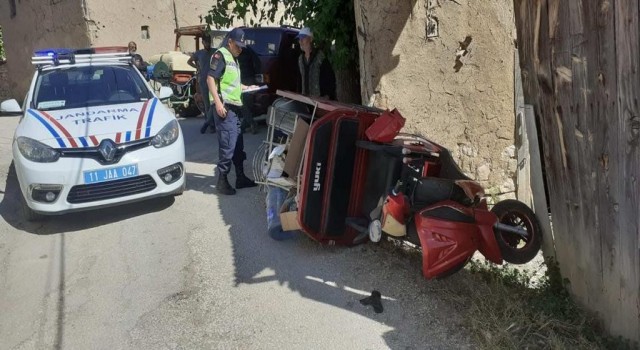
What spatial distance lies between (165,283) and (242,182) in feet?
7.72

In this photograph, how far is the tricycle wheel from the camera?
3309mm

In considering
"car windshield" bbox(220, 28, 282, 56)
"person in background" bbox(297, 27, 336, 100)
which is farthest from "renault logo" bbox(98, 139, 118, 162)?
"car windshield" bbox(220, 28, 282, 56)

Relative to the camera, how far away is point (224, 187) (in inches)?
239

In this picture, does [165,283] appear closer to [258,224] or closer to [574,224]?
[258,224]

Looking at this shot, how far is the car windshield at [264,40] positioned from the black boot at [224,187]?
4115 mm

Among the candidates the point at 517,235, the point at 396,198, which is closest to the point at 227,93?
the point at 396,198

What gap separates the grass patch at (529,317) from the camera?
294 cm

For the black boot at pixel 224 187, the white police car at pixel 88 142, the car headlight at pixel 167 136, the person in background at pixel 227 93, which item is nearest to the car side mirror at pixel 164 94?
the white police car at pixel 88 142

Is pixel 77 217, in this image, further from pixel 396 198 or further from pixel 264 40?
pixel 264 40

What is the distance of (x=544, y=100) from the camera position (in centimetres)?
308

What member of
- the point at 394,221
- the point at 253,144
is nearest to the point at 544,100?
the point at 394,221

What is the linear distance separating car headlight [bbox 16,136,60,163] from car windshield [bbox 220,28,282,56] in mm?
5216

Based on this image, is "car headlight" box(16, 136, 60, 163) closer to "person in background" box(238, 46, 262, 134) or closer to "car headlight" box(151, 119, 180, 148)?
"car headlight" box(151, 119, 180, 148)

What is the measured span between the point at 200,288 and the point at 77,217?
7.71ft
